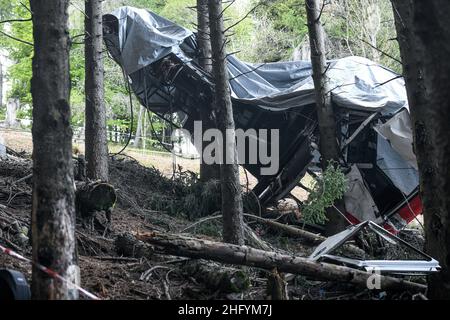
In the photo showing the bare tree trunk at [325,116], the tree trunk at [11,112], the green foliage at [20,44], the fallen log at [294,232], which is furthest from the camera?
the tree trunk at [11,112]

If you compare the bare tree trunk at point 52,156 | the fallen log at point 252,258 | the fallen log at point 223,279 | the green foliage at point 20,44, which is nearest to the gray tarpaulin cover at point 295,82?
the fallen log at point 252,258

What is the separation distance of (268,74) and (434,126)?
6.80m

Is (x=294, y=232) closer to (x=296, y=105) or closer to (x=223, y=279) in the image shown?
(x=296, y=105)

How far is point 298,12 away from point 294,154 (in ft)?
61.6

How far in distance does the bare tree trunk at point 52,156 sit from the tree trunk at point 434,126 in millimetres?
3784

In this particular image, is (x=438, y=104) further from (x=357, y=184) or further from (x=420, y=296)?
(x=357, y=184)

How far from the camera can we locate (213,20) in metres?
7.91

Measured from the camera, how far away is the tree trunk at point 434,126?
5504 mm

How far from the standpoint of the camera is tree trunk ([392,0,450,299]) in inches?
217

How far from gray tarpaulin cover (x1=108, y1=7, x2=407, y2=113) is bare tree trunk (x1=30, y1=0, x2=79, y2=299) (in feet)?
21.2

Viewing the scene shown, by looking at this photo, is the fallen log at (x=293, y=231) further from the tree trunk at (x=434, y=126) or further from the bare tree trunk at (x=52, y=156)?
the bare tree trunk at (x=52, y=156)

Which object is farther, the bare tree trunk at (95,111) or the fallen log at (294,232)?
the fallen log at (294,232)

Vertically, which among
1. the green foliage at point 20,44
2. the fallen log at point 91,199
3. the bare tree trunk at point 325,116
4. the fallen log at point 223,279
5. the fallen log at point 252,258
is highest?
the green foliage at point 20,44

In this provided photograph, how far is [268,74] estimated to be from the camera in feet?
39.8
